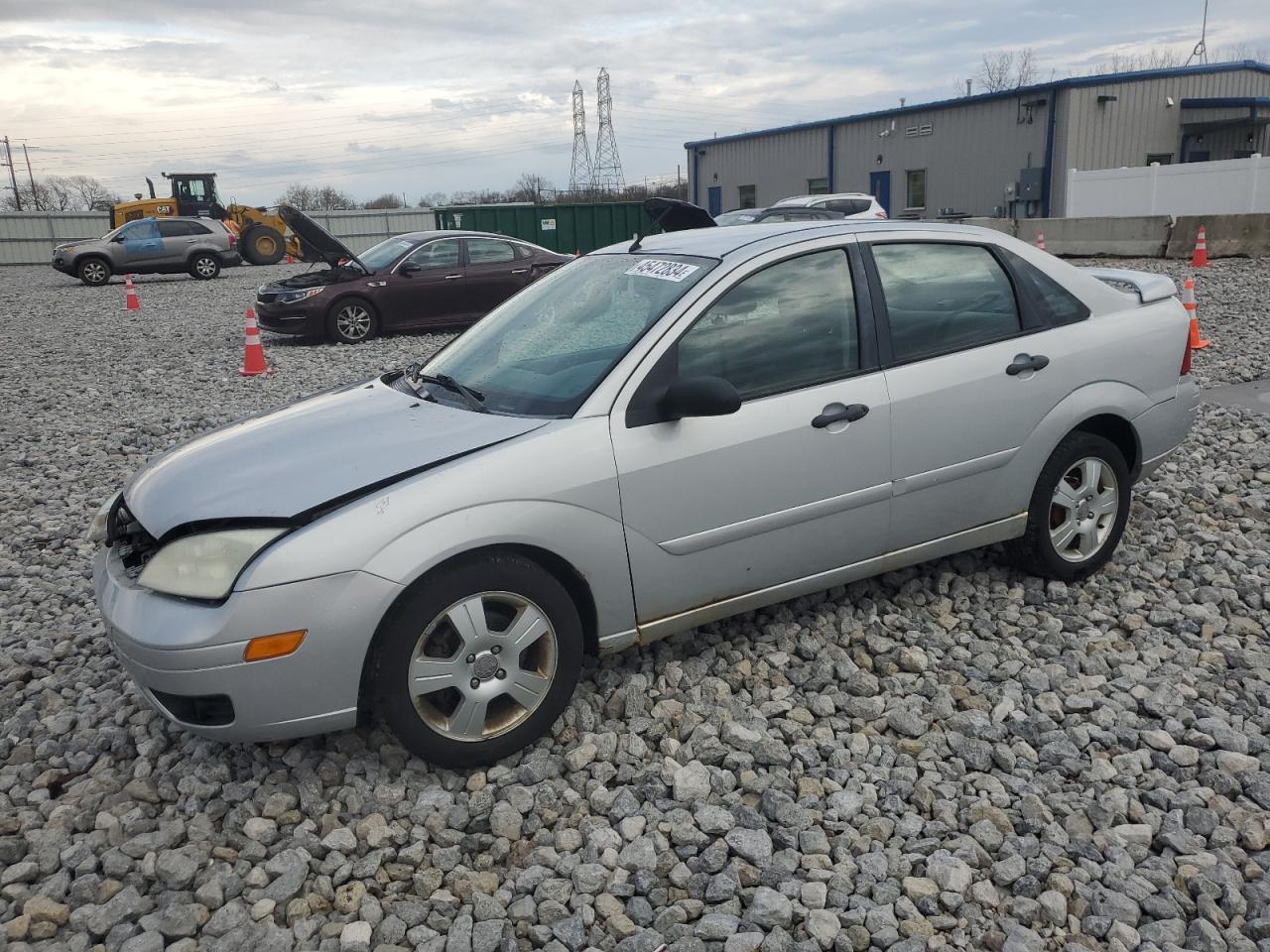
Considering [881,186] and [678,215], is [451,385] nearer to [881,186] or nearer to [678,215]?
[678,215]

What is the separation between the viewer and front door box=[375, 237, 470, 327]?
45.1 ft

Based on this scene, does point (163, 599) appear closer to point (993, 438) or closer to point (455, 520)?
point (455, 520)

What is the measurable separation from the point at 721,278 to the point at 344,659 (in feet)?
6.06

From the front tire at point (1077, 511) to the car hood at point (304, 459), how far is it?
232 cm

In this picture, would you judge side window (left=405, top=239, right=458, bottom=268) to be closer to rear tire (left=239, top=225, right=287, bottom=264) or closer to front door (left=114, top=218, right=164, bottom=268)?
front door (left=114, top=218, right=164, bottom=268)

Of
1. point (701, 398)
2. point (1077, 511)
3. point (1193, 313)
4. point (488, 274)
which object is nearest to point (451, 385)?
point (701, 398)

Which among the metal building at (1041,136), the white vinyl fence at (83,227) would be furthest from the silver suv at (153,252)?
the metal building at (1041,136)

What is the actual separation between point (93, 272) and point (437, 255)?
16.1m

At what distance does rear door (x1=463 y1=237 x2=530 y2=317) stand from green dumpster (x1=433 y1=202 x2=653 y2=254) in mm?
17071

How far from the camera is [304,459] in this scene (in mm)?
3400

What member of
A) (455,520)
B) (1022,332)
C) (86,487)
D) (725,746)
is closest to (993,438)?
(1022,332)

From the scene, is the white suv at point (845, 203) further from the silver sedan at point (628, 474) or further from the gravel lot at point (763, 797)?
the gravel lot at point (763, 797)

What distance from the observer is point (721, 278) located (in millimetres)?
3750

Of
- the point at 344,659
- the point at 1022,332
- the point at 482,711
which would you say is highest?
the point at 1022,332
